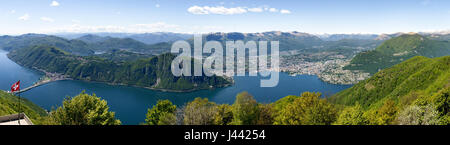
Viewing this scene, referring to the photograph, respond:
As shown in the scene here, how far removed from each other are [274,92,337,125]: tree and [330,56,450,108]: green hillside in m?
32.4

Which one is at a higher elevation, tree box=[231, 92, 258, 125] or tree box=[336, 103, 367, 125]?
tree box=[336, 103, 367, 125]

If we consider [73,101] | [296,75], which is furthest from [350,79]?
[73,101]

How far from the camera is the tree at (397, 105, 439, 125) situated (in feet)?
50.5

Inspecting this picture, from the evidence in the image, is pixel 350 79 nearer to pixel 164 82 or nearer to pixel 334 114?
pixel 164 82

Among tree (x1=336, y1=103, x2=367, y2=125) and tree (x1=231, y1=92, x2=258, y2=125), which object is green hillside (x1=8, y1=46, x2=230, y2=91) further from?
tree (x1=336, y1=103, x2=367, y2=125)

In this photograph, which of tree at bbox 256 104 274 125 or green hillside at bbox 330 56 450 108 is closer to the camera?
tree at bbox 256 104 274 125

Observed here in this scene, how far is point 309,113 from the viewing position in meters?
18.1

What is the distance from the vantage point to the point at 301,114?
62.2 ft

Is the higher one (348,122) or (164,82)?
(348,122)

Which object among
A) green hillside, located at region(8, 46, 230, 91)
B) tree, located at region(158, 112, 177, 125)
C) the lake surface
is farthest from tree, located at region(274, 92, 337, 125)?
green hillside, located at region(8, 46, 230, 91)

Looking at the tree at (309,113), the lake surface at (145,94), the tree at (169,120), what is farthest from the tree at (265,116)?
the lake surface at (145,94)

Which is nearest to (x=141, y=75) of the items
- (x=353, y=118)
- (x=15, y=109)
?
(x=15, y=109)
